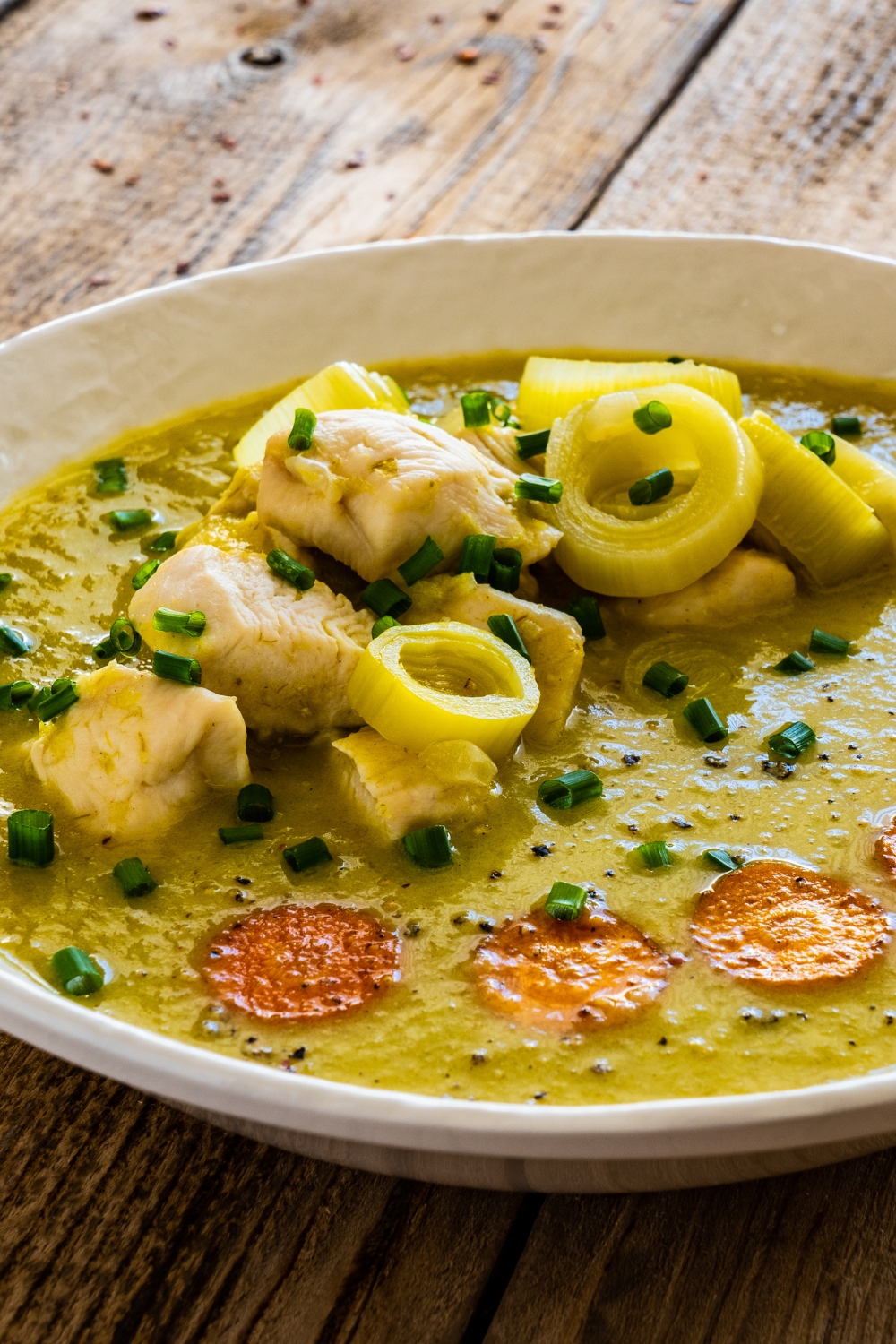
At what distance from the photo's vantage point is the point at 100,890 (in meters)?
2.59

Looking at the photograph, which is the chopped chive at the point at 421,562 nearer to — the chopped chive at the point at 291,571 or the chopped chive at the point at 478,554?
the chopped chive at the point at 478,554

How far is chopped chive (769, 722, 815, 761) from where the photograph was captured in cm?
285

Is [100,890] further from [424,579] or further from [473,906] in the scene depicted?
[424,579]

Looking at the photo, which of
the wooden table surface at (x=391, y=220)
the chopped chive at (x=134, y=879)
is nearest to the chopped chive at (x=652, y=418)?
the chopped chive at (x=134, y=879)

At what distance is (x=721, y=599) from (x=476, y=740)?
817 millimetres

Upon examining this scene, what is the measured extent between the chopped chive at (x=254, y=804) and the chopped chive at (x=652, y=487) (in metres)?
1.13

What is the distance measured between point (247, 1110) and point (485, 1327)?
50 cm

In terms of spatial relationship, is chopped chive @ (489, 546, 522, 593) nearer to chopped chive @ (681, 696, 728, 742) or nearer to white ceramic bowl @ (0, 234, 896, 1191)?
chopped chive @ (681, 696, 728, 742)

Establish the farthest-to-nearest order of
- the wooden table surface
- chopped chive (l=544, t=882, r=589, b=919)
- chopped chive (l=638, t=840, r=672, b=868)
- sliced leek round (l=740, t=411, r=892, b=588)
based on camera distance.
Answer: sliced leek round (l=740, t=411, r=892, b=588), chopped chive (l=638, t=840, r=672, b=868), chopped chive (l=544, t=882, r=589, b=919), the wooden table surface

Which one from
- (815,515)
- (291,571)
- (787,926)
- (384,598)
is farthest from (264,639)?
(815,515)

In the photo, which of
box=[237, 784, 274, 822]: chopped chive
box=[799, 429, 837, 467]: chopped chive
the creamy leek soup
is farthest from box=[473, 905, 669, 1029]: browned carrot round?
box=[799, 429, 837, 467]: chopped chive

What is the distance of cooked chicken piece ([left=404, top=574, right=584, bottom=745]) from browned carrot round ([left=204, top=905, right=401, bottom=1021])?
0.67 meters

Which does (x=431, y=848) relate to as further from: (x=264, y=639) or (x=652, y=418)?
(x=652, y=418)

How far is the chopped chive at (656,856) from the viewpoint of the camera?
2.60 metres
